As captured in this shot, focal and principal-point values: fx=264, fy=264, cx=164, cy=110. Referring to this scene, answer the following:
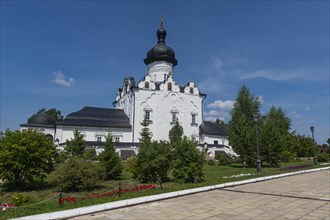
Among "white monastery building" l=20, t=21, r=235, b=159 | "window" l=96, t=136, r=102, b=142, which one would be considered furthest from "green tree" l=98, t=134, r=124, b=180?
"window" l=96, t=136, r=102, b=142

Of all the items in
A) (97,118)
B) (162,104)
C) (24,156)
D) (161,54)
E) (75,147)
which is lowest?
(24,156)

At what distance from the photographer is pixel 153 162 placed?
43.1 ft

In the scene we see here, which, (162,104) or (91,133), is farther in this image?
(162,104)

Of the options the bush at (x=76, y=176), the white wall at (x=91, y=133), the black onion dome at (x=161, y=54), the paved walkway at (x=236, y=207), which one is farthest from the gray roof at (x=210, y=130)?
the paved walkway at (x=236, y=207)

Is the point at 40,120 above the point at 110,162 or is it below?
above

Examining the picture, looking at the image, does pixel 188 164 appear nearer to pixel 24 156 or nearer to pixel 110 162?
pixel 110 162

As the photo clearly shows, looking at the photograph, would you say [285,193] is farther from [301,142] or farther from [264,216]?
[301,142]

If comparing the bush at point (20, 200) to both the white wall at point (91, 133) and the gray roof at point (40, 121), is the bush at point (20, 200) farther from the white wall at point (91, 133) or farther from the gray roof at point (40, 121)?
the gray roof at point (40, 121)

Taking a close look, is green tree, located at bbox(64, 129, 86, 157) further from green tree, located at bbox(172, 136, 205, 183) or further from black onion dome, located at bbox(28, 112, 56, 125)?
green tree, located at bbox(172, 136, 205, 183)

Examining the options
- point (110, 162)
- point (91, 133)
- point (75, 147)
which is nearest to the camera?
point (110, 162)

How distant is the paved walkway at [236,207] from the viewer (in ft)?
21.9

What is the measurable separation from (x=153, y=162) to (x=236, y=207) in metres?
6.16

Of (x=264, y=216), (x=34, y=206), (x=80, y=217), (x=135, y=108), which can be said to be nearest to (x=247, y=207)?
(x=264, y=216)

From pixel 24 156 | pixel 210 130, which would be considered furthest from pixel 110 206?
pixel 210 130
